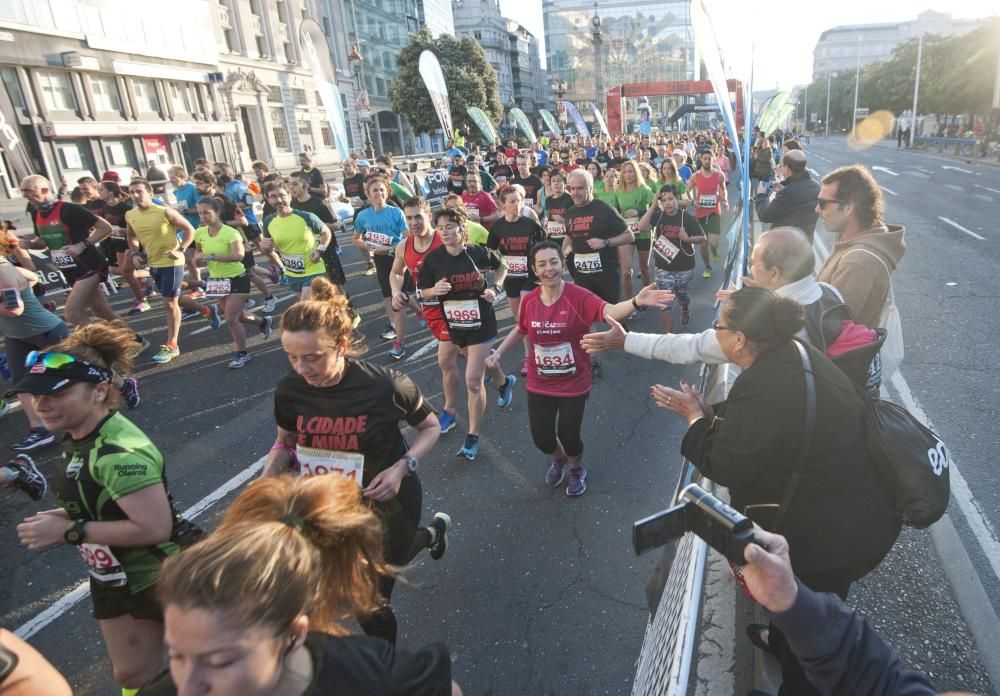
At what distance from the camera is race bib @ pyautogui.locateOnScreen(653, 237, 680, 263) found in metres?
6.82

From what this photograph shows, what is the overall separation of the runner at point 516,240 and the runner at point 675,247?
1.65 meters

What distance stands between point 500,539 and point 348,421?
5.44 ft

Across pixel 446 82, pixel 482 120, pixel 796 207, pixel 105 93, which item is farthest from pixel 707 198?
pixel 446 82

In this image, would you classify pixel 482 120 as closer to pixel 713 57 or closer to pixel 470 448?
pixel 713 57

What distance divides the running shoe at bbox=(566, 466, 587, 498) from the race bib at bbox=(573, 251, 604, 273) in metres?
2.76

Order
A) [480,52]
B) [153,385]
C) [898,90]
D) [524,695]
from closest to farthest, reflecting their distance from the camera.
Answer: [524,695] < [153,385] < [480,52] < [898,90]

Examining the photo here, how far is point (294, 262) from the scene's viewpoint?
7078 mm

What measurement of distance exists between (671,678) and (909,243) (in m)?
13.0

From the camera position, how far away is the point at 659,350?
9.38ft

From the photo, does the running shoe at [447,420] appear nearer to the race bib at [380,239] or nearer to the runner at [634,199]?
the race bib at [380,239]

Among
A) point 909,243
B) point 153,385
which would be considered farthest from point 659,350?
point 909,243

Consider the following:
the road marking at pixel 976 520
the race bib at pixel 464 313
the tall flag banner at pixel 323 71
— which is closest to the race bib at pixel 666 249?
A: the race bib at pixel 464 313

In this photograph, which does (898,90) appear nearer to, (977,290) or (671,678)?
(977,290)

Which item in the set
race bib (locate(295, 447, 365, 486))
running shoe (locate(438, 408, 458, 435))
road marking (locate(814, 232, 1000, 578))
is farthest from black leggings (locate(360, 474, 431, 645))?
road marking (locate(814, 232, 1000, 578))
